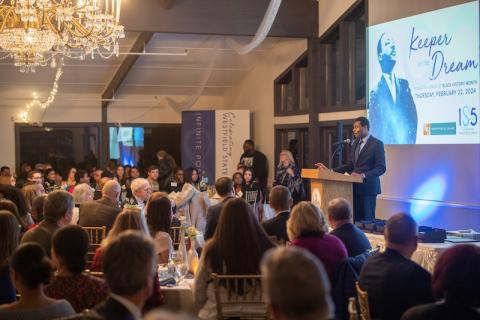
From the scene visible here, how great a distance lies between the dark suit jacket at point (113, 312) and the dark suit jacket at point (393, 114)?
5.85 meters

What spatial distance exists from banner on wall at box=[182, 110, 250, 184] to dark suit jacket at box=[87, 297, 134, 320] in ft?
36.7

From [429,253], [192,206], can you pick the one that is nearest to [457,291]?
[429,253]

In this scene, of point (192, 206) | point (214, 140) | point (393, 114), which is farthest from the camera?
point (214, 140)

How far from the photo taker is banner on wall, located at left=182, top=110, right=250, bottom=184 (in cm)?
1389

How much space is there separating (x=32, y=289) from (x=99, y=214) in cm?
330

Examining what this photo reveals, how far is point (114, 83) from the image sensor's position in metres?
14.4

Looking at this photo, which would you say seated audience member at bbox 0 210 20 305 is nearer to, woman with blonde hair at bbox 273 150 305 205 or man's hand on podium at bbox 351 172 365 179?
man's hand on podium at bbox 351 172 365 179

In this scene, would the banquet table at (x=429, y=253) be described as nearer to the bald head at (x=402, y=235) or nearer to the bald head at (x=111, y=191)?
the bald head at (x=402, y=235)

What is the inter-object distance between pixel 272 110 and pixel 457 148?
5.99 meters

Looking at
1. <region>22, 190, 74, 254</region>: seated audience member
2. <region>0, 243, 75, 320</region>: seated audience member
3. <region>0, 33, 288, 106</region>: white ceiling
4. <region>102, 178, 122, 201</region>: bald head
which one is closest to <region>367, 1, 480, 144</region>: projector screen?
<region>102, 178, 122, 201</region>: bald head

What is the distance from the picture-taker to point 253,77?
14.5 m

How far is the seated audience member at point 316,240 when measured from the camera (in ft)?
13.4

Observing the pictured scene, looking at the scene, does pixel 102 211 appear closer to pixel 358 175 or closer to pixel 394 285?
pixel 358 175

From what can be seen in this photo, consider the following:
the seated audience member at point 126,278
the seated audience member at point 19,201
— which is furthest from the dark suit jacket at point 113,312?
the seated audience member at point 19,201
